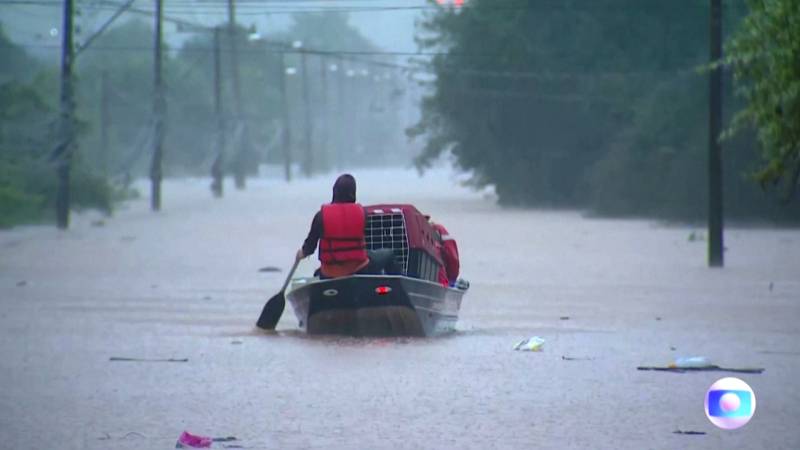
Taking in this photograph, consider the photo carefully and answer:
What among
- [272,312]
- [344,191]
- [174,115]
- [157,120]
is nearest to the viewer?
[344,191]

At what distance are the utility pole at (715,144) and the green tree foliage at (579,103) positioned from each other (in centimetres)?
1713

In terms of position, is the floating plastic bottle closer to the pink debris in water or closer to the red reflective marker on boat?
the red reflective marker on boat

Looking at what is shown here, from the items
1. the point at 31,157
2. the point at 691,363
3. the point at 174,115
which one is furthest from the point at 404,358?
the point at 174,115

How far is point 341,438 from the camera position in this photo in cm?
1122

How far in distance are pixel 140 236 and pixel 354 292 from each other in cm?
2547

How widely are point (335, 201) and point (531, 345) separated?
2.59m

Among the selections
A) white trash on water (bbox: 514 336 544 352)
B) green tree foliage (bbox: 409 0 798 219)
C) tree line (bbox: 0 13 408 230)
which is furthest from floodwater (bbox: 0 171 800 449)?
tree line (bbox: 0 13 408 230)

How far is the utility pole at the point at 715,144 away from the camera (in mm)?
27688

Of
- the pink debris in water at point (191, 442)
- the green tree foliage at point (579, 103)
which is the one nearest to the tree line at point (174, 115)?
the green tree foliage at point (579, 103)

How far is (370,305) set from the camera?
55.3 ft

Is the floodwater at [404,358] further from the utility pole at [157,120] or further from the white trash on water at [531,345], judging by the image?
the utility pole at [157,120]

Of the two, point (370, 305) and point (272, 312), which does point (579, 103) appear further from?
point (370, 305)

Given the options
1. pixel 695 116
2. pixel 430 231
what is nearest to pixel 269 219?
pixel 695 116

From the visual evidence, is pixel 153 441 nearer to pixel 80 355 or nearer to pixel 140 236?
pixel 80 355
